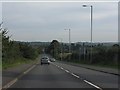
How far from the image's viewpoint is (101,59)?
7406 cm

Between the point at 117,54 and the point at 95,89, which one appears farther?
the point at 117,54

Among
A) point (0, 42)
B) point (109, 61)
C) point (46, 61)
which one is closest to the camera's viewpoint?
point (0, 42)

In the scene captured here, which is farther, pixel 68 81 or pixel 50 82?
pixel 68 81

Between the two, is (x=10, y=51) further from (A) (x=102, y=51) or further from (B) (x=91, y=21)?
(A) (x=102, y=51)

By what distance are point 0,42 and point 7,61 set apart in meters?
11.4

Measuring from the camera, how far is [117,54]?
216 ft

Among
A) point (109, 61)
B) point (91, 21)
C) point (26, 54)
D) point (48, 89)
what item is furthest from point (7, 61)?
point (26, 54)

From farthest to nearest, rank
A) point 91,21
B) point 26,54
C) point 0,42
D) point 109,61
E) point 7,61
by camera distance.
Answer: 1. point 26,54
2. point 109,61
3. point 91,21
4. point 7,61
5. point 0,42

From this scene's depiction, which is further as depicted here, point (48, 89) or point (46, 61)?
point (46, 61)

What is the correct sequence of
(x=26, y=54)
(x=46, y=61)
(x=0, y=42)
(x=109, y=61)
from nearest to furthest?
1. (x=0, y=42)
2. (x=109, y=61)
3. (x=46, y=61)
4. (x=26, y=54)

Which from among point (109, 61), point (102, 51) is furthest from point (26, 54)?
point (109, 61)

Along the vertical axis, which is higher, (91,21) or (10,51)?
(91,21)

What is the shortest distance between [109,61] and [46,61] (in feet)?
53.2

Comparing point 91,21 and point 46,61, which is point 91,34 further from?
point 46,61
